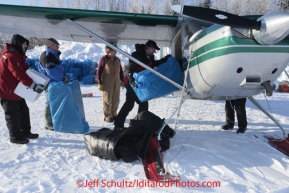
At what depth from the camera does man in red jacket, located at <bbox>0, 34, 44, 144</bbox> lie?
3.48 metres

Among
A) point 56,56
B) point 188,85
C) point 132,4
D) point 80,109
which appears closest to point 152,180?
point 188,85

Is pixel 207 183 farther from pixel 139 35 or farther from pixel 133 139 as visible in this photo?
pixel 139 35

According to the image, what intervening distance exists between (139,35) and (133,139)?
315 centimetres

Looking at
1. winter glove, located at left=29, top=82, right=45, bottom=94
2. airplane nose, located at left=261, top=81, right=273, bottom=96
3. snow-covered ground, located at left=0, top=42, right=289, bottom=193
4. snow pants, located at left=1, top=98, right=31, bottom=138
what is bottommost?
snow-covered ground, located at left=0, top=42, right=289, bottom=193

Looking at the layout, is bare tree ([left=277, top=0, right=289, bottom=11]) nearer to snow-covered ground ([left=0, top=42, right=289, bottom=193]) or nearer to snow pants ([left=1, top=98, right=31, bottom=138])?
snow-covered ground ([left=0, top=42, right=289, bottom=193])

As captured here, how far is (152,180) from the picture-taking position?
2566 millimetres

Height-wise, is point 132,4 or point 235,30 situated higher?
point 132,4

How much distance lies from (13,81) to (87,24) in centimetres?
193

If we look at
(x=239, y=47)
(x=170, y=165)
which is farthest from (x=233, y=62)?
(x=170, y=165)

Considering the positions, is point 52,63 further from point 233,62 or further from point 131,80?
point 233,62

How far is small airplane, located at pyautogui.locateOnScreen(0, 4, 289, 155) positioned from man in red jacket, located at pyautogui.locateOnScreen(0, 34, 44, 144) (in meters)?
0.96

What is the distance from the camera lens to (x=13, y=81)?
3.60 meters

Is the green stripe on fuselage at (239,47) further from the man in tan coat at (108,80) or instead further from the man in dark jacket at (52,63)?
the man in tan coat at (108,80)

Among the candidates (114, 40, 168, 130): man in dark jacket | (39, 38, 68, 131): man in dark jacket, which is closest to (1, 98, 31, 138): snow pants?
(39, 38, 68, 131): man in dark jacket
